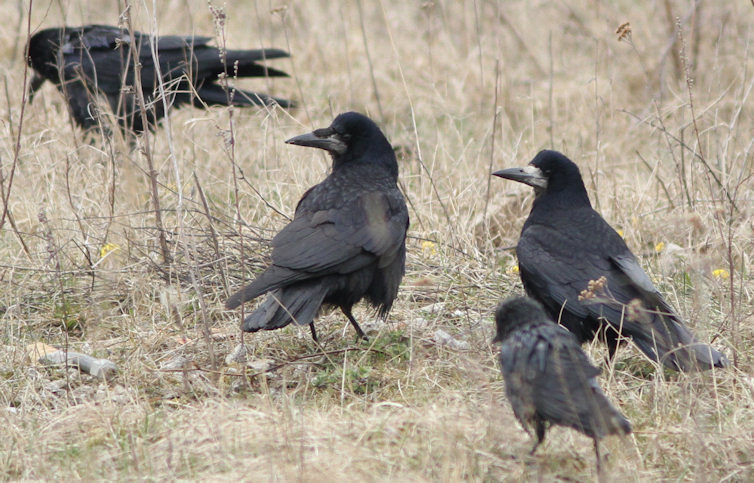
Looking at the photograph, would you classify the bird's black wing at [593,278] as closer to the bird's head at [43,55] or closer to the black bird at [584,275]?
the black bird at [584,275]

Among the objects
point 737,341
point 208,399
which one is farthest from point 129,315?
point 737,341

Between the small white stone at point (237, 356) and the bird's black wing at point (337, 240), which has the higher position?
the bird's black wing at point (337, 240)

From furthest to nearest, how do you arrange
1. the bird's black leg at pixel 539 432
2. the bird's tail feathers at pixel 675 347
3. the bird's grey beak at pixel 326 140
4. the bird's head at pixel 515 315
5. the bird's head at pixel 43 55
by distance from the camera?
the bird's head at pixel 43 55, the bird's grey beak at pixel 326 140, the bird's tail feathers at pixel 675 347, the bird's head at pixel 515 315, the bird's black leg at pixel 539 432

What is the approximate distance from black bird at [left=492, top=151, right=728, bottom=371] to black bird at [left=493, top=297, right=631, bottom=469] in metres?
0.53

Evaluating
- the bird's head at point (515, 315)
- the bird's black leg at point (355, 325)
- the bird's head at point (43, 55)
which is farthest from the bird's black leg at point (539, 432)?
the bird's head at point (43, 55)

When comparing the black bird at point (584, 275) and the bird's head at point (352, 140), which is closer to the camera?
the black bird at point (584, 275)

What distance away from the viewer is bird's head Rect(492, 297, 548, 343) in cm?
335

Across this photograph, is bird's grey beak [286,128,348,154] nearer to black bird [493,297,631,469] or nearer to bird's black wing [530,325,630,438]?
black bird [493,297,631,469]

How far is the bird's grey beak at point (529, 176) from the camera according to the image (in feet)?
15.5

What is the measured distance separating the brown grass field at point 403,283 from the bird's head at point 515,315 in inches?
6.9

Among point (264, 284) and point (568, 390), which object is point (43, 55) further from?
point (568, 390)

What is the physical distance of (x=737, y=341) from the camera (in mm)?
3926

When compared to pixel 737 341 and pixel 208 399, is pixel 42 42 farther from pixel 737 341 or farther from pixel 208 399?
pixel 737 341

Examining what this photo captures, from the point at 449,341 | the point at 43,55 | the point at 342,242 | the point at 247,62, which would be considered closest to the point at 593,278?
the point at 449,341
